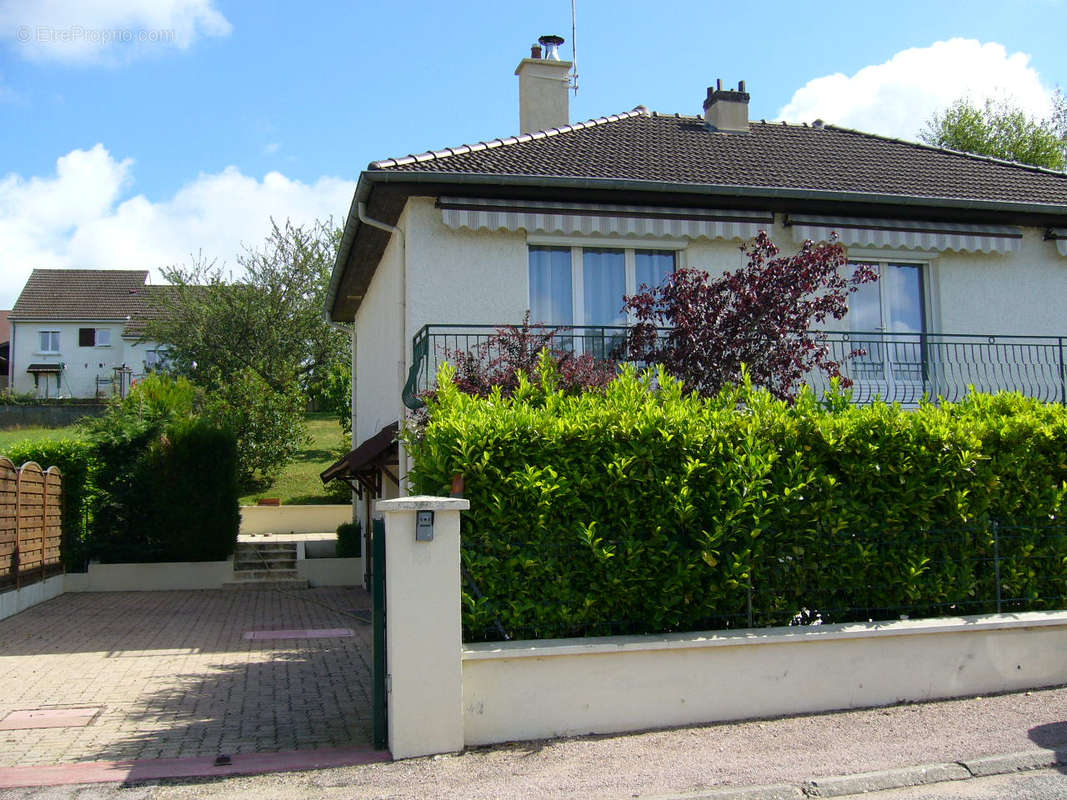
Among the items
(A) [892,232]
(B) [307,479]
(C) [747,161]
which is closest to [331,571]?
(B) [307,479]

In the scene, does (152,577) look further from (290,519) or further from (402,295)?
(402,295)

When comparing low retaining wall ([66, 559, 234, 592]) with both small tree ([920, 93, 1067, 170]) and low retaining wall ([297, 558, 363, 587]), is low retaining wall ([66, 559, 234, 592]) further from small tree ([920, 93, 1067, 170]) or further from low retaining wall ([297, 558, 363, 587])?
small tree ([920, 93, 1067, 170])

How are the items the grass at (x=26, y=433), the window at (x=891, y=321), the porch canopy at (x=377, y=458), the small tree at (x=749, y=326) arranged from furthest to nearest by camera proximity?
the grass at (x=26, y=433), the porch canopy at (x=377, y=458), the window at (x=891, y=321), the small tree at (x=749, y=326)

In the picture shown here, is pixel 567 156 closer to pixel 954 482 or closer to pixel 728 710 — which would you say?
pixel 954 482

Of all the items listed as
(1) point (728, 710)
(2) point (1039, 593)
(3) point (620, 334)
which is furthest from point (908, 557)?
(3) point (620, 334)

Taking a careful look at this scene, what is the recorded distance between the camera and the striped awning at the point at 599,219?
12.4m

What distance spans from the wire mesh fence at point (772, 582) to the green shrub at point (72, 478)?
14062 mm

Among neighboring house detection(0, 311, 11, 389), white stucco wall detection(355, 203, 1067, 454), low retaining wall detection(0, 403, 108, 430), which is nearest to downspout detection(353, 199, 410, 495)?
white stucco wall detection(355, 203, 1067, 454)

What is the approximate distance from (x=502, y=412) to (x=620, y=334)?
535 centimetres

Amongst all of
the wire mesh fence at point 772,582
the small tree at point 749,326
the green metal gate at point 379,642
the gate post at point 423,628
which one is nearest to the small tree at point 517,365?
the small tree at point 749,326

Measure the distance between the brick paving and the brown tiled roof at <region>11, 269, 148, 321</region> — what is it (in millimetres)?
45177

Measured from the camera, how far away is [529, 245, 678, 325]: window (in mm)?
13195

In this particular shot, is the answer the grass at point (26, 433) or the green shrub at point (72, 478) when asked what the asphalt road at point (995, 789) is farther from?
the grass at point (26, 433)

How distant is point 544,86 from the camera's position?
17.1 m
